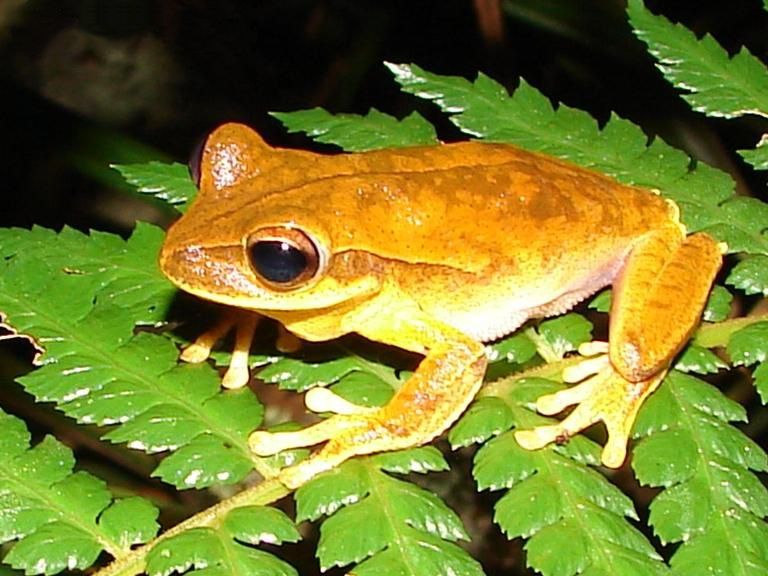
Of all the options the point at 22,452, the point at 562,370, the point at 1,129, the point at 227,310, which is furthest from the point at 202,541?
the point at 1,129

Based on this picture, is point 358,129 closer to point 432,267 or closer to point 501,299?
point 432,267

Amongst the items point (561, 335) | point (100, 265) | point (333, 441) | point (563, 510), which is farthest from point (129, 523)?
point (561, 335)

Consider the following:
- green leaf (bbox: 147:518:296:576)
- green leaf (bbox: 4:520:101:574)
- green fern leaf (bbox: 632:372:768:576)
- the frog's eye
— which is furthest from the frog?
green leaf (bbox: 4:520:101:574)

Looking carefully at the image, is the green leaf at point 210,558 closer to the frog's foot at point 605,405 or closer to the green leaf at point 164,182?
the frog's foot at point 605,405

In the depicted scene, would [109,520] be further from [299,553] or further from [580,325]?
[299,553]

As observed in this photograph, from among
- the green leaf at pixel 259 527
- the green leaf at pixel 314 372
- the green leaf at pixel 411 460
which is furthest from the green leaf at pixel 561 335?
the green leaf at pixel 259 527
